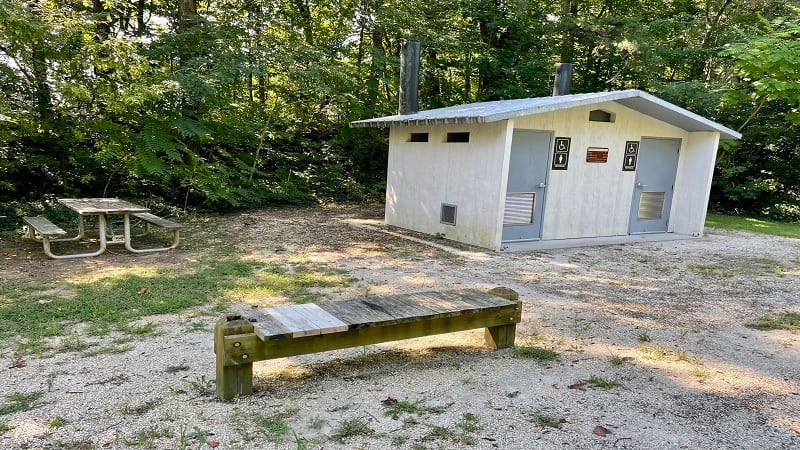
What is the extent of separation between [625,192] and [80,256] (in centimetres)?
865

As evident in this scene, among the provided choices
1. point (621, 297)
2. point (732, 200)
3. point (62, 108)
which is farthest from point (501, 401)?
point (732, 200)

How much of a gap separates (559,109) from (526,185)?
130cm

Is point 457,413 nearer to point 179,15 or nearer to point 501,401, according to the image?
point 501,401

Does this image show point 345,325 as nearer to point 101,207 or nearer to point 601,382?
point 601,382

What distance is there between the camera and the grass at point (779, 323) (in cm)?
462

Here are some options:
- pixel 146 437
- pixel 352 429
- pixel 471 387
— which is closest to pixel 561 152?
pixel 471 387

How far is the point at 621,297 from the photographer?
216 inches

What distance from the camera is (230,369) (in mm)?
2842

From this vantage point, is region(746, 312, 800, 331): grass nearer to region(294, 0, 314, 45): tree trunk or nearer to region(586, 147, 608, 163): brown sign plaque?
region(586, 147, 608, 163): brown sign plaque

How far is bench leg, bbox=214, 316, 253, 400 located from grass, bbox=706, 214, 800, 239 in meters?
12.0

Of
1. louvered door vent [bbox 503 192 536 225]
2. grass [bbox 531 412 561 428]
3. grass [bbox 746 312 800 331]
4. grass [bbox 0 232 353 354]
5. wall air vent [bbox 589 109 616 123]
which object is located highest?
wall air vent [bbox 589 109 616 123]

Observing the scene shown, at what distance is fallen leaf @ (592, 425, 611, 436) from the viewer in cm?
266

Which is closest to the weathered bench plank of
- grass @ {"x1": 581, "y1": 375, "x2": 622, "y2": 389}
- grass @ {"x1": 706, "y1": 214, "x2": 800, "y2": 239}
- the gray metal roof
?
grass @ {"x1": 581, "y1": 375, "x2": 622, "y2": 389}

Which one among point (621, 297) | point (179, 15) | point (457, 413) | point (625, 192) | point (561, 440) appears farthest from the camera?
point (179, 15)
